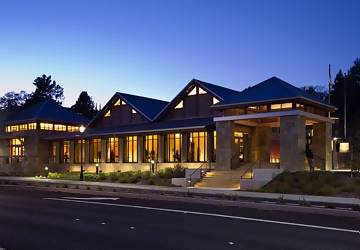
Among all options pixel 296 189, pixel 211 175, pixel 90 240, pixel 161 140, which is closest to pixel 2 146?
pixel 161 140

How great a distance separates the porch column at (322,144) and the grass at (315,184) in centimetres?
1003

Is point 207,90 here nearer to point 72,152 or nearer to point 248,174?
point 248,174

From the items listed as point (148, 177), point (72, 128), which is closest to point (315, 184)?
point (148, 177)

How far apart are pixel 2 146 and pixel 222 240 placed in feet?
192

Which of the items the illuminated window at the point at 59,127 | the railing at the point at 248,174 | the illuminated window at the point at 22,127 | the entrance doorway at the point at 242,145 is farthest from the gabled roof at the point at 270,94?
the illuminated window at the point at 22,127

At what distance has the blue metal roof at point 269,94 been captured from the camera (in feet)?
113

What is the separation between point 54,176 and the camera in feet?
149

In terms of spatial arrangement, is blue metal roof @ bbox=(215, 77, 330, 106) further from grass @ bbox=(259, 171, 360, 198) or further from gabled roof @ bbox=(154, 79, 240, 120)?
grass @ bbox=(259, 171, 360, 198)

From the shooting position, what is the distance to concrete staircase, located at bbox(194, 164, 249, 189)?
106 ft

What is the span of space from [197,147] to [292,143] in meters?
11.2

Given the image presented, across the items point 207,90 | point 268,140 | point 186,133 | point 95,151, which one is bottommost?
point 95,151

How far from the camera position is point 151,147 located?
155 feet

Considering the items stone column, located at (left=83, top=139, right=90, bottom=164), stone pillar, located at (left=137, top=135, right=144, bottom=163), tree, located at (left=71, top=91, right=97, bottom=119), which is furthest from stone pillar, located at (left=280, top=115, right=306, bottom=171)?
tree, located at (left=71, top=91, right=97, bottom=119)

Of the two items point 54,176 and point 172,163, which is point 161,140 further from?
point 54,176
